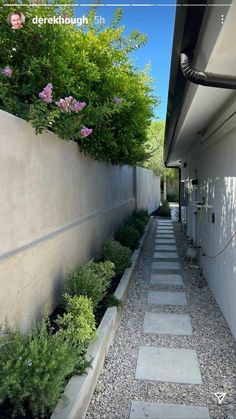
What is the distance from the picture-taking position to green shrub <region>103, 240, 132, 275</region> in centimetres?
598

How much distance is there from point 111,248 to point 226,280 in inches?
87.6

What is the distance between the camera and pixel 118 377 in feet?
10.7

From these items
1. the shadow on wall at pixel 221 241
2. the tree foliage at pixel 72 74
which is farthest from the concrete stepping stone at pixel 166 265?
the tree foliage at pixel 72 74

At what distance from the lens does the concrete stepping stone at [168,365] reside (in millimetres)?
3250

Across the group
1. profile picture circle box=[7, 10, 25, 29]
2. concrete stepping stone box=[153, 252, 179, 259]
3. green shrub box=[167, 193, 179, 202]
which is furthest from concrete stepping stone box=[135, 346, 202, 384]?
green shrub box=[167, 193, 179, 202]

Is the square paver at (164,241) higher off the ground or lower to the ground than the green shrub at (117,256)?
lower

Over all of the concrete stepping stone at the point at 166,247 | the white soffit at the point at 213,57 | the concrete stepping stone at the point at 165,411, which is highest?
the white soffit at the point at 213,57

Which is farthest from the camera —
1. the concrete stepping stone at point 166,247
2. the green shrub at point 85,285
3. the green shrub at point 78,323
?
the concrete stepping stone at point 166,247

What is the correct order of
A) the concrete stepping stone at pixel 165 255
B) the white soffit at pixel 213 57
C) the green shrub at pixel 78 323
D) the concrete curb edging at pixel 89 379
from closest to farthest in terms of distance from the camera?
the white soffit at pixel 213 57 < the concrete curb edging at pixel 89 379 < the green shrub at pixel 78 323 < the concrete stepping stone at pixel 165 255

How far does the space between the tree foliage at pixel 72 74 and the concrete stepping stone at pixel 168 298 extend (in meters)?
2.46

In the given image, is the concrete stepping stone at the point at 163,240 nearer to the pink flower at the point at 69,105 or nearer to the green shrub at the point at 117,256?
the green shrub at the point at 117,256

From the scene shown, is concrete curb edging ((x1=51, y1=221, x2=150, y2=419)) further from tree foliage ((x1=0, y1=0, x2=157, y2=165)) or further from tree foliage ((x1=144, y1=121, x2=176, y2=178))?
tree foliage ((x1=144, y1=121, x2=176, y2=178))

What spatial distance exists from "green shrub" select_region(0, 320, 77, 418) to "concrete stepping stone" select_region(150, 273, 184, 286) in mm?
4130

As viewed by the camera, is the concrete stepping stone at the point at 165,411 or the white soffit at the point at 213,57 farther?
the concrete stepping stone at the point at 165,411
